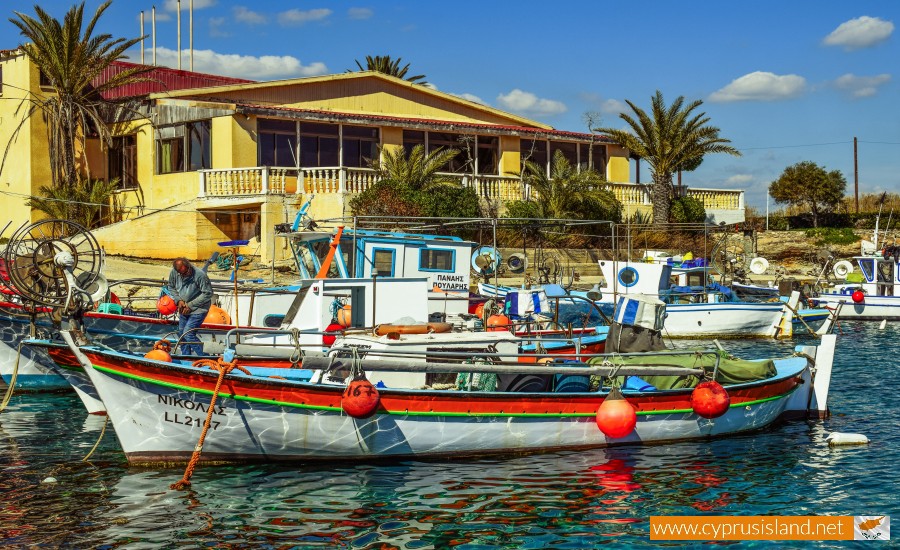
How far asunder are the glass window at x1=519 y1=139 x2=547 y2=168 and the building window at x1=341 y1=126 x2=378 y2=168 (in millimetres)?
7168

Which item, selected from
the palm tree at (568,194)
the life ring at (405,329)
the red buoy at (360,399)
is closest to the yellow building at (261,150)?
the palm tree at (568,194)

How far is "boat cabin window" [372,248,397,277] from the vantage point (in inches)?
778

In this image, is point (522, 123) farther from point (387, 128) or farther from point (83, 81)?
point (83, 81)

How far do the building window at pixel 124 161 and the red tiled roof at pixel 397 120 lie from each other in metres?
6.21

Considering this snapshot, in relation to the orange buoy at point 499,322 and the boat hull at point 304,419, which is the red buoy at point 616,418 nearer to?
the boat hull at point 304,419

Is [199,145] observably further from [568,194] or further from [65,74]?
[568,194]

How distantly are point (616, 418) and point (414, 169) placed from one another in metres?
23.1

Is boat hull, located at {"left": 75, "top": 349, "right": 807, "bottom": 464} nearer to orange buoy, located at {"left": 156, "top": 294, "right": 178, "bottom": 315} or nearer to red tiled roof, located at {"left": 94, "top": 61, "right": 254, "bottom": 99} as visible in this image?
orange buoy, located at {"left": 156, "top": 294, "right": 178, "bottom": 315}

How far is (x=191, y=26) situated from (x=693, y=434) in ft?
143

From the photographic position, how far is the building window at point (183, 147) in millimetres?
A: 36719

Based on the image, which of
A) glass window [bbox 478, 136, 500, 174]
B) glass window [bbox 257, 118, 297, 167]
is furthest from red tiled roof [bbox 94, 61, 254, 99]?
glass window [bbox 478, 136, 500, 174]

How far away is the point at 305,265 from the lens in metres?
19.4

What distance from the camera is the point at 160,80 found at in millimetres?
44031

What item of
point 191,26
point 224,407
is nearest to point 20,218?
point 191,26
